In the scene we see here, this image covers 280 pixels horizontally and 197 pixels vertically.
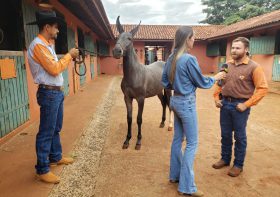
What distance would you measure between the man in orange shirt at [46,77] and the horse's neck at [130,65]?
1.16 metres

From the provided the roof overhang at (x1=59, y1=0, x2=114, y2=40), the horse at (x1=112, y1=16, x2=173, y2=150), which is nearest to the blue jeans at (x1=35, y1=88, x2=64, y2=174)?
the horse at (x1=112, y1=16, x2=173, y2=150)

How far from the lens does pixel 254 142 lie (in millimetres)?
3783

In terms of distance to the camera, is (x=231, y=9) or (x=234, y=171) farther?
(x=231, y=9)

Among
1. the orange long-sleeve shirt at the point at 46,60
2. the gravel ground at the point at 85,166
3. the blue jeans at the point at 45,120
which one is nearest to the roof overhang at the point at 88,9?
the gravel ground at the point at 85,166

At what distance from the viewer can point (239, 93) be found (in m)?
2.56

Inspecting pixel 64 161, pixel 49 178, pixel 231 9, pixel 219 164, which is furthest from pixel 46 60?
pixel 231 9

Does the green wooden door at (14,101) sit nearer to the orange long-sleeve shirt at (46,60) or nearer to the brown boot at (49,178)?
the brown boot at (49,178)

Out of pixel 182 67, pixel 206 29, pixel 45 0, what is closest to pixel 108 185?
pixel 182 67

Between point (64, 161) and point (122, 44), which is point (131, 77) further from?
point (64, 161)

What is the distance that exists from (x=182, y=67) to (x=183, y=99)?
307 mm

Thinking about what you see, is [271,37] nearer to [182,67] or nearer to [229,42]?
[229,42]

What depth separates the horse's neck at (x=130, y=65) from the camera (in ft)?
11.4

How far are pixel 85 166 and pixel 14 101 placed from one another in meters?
1.80

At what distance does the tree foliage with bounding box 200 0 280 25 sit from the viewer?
25969 millimetres
